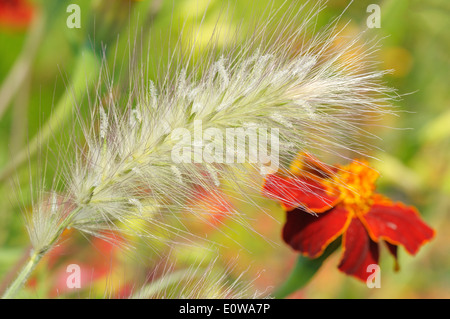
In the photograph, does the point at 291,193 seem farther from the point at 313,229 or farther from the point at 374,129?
the point at 374,129

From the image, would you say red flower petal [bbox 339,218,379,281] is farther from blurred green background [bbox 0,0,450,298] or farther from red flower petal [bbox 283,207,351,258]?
blurred green background [bbox 0,0,450,298]

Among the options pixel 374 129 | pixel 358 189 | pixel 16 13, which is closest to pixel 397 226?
pixel 358 189

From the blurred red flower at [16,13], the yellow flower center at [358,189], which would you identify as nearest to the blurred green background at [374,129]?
the blurred red flower at [16,13]

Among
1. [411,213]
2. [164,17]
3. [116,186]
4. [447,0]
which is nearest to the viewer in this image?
[116,186]

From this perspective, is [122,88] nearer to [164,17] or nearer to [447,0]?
[164,17]

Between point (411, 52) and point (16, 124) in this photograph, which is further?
point (411, 52)

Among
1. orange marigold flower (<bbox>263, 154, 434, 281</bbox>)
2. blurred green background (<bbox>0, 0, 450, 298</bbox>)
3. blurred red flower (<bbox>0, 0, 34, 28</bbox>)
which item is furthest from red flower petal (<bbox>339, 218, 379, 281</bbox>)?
blurred red flower (<bbox>0, 0, 34, 28</bbox>)

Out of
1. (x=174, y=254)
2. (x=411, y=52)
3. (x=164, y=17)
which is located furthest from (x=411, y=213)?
(x=411, y=52)
